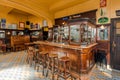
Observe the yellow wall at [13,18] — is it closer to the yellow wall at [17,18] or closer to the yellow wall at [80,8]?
the yellow wall at [17,18]

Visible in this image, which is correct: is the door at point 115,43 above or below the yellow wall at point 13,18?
below

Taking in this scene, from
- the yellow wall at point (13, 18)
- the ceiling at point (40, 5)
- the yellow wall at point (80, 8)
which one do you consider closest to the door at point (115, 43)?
the yellow wall at point (80, 8)

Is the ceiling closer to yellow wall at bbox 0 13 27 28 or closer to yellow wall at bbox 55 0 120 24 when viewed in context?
yellow wall at bbox 55 0 120 24

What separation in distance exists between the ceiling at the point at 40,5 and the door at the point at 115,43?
233cm

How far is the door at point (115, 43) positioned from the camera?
16.5 feet

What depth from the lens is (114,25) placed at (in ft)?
16.8

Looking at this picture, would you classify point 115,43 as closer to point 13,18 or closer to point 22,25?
point 22,25

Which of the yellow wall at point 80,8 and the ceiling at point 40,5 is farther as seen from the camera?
the ceiling at point 40,5

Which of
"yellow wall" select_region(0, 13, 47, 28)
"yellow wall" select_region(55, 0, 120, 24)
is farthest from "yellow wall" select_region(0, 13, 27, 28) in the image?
"yellow wall" select_region(55, 0, 120, 24)

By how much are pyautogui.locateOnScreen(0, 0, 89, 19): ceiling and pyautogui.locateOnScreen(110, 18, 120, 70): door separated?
2328 mm

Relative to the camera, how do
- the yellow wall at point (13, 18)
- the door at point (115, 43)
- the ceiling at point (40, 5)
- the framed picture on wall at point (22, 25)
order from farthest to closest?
the framed picture on wall at point (22, 25), the yellow wall at point (13, 18), the ceiling at point (40, 5), the door at point (115, 43)

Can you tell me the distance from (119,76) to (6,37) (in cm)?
1018

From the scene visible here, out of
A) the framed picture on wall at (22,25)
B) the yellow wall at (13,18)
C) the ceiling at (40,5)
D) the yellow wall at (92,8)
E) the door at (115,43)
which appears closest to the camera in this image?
the door at (115,43)

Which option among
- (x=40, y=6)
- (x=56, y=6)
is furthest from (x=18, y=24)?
(x=56, y=6)
